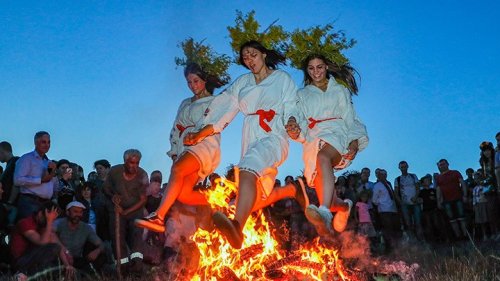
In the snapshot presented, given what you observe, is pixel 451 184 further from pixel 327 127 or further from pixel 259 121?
pixel 259 121

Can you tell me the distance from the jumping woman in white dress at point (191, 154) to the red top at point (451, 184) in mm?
8060

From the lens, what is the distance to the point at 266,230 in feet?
18.8

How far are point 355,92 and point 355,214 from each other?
5.81 meters

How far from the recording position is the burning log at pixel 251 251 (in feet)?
17.4

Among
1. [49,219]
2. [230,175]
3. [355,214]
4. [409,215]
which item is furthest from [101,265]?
[409,215]

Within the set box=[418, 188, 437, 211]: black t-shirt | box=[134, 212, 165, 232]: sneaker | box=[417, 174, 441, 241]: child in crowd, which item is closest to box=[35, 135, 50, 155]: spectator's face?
box=[134, 212, 165, 232]: sneaker

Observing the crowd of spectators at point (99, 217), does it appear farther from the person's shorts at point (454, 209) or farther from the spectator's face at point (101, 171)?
the person's shorts at point (454, 209)

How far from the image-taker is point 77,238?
844cm

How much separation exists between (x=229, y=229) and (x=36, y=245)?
356 cm

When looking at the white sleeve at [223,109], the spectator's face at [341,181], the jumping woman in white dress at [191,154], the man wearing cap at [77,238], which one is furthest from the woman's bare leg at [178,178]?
the spectator's face at [341,181]

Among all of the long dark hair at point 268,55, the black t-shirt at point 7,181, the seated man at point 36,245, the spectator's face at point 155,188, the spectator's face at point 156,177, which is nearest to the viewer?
the long dark hair at point 268,55

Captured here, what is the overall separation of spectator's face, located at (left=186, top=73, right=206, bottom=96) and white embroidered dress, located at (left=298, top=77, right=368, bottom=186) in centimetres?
113

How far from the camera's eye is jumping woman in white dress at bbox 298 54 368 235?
20.2 ft

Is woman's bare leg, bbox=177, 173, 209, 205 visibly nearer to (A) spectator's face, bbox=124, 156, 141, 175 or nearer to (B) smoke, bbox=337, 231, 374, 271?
(B) smoke, bbox=337, 231, 374, 271
